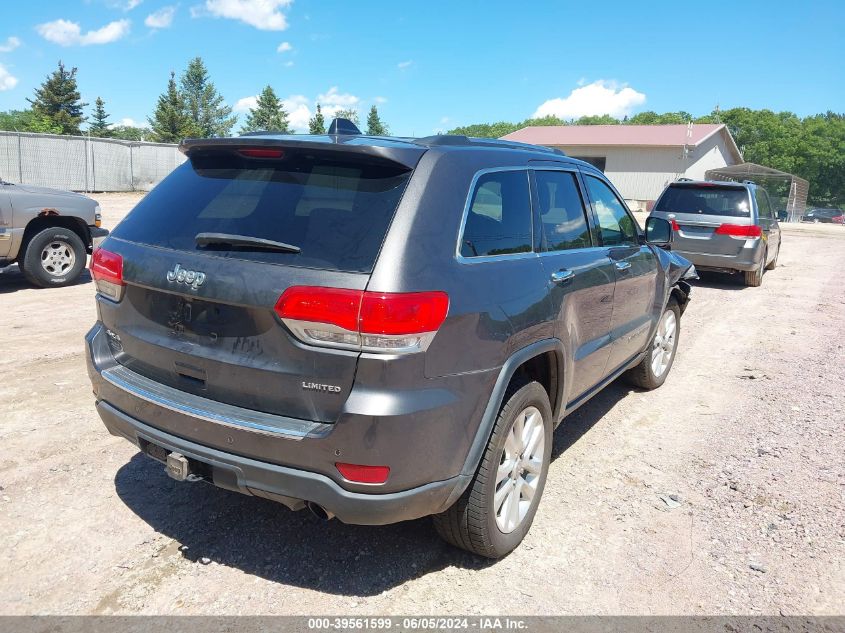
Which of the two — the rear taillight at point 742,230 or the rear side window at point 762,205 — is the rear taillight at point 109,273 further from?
the rear side window at point 762,205

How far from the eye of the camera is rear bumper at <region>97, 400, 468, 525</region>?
95.4 inches

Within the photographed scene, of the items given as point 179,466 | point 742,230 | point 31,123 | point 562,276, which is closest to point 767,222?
point 742,230

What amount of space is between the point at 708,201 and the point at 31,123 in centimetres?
4986

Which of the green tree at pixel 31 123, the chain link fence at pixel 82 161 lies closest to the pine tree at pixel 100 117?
the green tree at pixel 31 123

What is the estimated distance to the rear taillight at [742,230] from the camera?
10.9m

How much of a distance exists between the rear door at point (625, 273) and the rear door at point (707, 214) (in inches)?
269

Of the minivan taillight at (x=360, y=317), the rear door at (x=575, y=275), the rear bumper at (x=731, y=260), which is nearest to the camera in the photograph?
the minivan taillight at (x=360, y=317)

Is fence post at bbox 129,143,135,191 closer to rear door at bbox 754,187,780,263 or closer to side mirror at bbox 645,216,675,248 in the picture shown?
rear door at bbox 754,187,780,263

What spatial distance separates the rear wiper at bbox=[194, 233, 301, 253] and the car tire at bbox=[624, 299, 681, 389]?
12.1ft

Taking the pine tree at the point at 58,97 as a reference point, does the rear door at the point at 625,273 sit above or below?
below

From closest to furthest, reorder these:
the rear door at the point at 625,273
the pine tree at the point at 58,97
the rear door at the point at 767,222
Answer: the rear door at the point at 625,273, the rear door at the point at 767,222, the pine tree at the point at 58,97

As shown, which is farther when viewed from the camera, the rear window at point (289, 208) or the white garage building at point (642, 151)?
the white garage building at point (642, 151)

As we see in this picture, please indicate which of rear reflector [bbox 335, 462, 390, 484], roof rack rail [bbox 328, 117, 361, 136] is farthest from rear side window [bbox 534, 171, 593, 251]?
rear reflector [bbox 335, 462, 390, 484]

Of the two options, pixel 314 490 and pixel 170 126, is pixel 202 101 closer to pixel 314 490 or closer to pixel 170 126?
pixel 170 126
